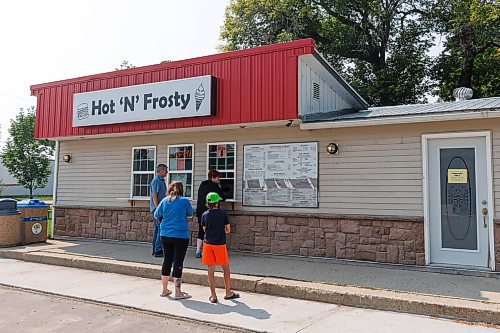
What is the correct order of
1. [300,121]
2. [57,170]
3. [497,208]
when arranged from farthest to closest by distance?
[57,170]
[300,121]
[497,208]

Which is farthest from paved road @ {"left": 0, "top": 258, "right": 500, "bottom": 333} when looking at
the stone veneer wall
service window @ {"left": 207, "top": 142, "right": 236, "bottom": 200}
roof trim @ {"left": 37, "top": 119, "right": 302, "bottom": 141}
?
roof trim @ {"left": 37, "top": 119, "right": 302, "bottom": 141}

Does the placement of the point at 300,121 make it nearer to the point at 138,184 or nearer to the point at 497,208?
the point at 497,208

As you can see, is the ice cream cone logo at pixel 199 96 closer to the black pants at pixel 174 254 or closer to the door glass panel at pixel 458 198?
the black pants at pixel 174 254

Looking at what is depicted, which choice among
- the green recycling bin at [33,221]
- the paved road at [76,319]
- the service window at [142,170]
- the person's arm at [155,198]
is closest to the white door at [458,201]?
the paved road at [76,319]

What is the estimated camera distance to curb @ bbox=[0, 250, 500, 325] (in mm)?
5246

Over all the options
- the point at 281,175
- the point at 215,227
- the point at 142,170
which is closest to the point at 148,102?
the point at 142,170

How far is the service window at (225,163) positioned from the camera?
31.9 ft

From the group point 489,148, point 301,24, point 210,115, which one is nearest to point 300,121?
point 210,115

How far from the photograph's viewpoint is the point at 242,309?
5770mm

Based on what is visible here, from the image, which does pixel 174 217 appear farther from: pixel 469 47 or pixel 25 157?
pixel 25 157

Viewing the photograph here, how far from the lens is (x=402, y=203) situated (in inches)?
312

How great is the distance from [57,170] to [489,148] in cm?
1092

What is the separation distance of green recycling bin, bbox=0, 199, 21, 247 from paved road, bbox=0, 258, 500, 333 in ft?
9.86

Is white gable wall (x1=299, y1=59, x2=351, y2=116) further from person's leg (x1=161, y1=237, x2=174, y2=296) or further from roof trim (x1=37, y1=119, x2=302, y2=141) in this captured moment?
person's leg (x1=161, y1=237, x2=174, y2=296)
